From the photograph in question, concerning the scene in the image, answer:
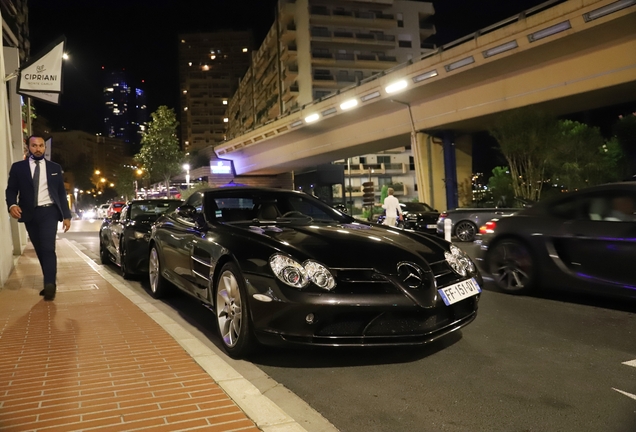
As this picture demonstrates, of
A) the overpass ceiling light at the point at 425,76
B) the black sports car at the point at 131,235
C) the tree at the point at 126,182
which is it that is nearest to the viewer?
the black sports car at the point at 131,235

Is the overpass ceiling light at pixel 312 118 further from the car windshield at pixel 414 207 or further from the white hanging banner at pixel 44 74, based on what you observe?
the white hanging banner at pixel 44 74

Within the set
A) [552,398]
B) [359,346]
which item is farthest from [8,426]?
[552,398]

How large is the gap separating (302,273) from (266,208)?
2076mm

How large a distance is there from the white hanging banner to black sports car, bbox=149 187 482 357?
21.9 ft

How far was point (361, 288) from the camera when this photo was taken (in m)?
3.62

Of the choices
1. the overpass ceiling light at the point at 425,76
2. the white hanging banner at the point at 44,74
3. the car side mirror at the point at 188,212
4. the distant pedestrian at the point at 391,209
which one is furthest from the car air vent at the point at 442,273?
the overpass ceiling light at the point at 425,76

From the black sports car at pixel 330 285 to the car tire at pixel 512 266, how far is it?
2.24 metres

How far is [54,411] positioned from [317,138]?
114ft

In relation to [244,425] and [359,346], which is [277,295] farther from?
[244,425]

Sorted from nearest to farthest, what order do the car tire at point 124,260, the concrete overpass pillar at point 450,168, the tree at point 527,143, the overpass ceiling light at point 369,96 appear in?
the car tire at point 124,260 < the tree at point 527,143 < the overpass ceiling light at point 369,96 < the concrete overpass pillar at point 450,168

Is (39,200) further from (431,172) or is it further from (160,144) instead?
(160,144)

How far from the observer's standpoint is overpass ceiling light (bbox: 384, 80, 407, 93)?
26.6m

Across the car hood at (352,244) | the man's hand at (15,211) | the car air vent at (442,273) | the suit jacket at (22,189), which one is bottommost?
the car air vent at (442,273)

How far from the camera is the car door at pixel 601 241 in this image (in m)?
5.23
